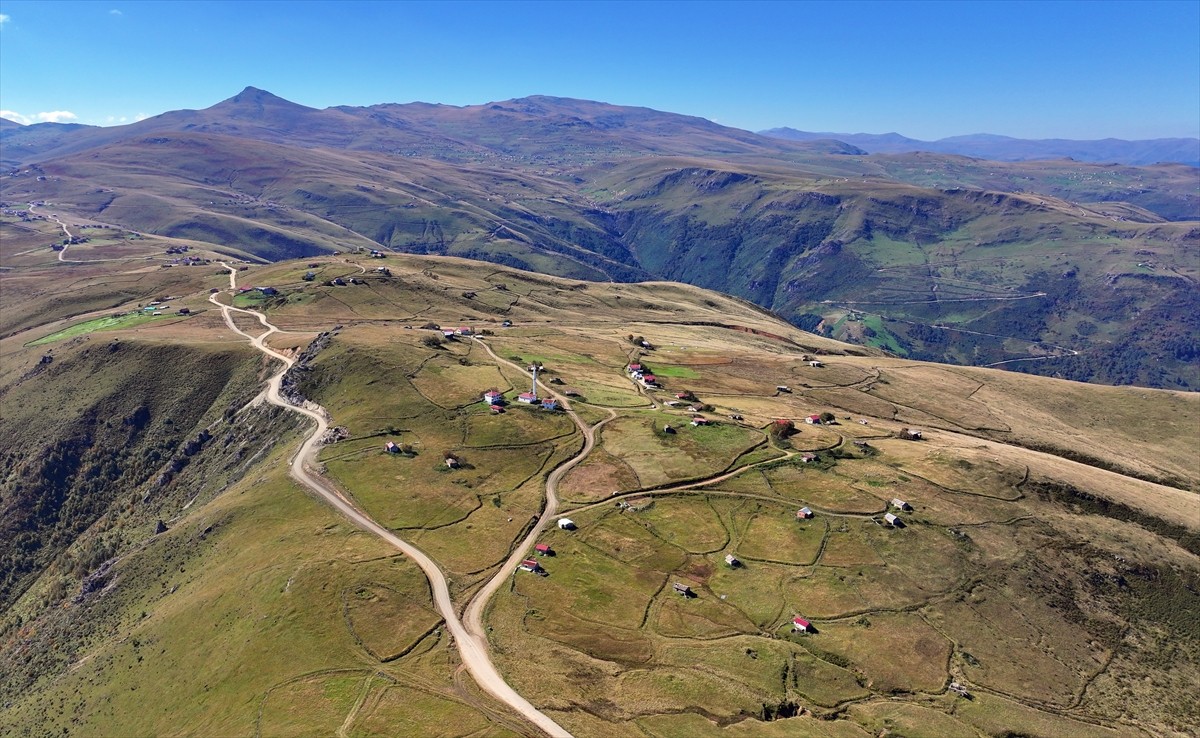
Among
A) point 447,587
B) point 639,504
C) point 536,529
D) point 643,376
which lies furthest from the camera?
point 643,376

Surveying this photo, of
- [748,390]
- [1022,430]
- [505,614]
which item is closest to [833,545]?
[505,614]

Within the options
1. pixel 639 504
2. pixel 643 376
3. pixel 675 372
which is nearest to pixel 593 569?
pixel 639 504

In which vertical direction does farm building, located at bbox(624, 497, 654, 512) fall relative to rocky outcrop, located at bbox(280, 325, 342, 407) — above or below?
below

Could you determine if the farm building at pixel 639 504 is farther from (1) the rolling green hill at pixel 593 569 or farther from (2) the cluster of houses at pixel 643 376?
(2) the cluster of houses at pixel 643 376

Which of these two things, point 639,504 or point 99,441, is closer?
point 639,504

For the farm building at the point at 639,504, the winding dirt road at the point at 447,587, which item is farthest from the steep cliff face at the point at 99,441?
the farm building at the point at 639,504

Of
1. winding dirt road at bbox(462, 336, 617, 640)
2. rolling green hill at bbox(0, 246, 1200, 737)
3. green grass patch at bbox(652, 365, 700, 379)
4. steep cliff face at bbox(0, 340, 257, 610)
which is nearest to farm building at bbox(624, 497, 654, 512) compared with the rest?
rolling green hill at bbox(0, 246, 1200, 737)

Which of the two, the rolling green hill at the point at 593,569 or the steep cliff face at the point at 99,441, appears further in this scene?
the steep cliff face at the point at 99,441

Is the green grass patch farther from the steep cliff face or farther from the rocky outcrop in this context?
the steep cliff face

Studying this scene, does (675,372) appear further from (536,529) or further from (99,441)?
(99,441)
